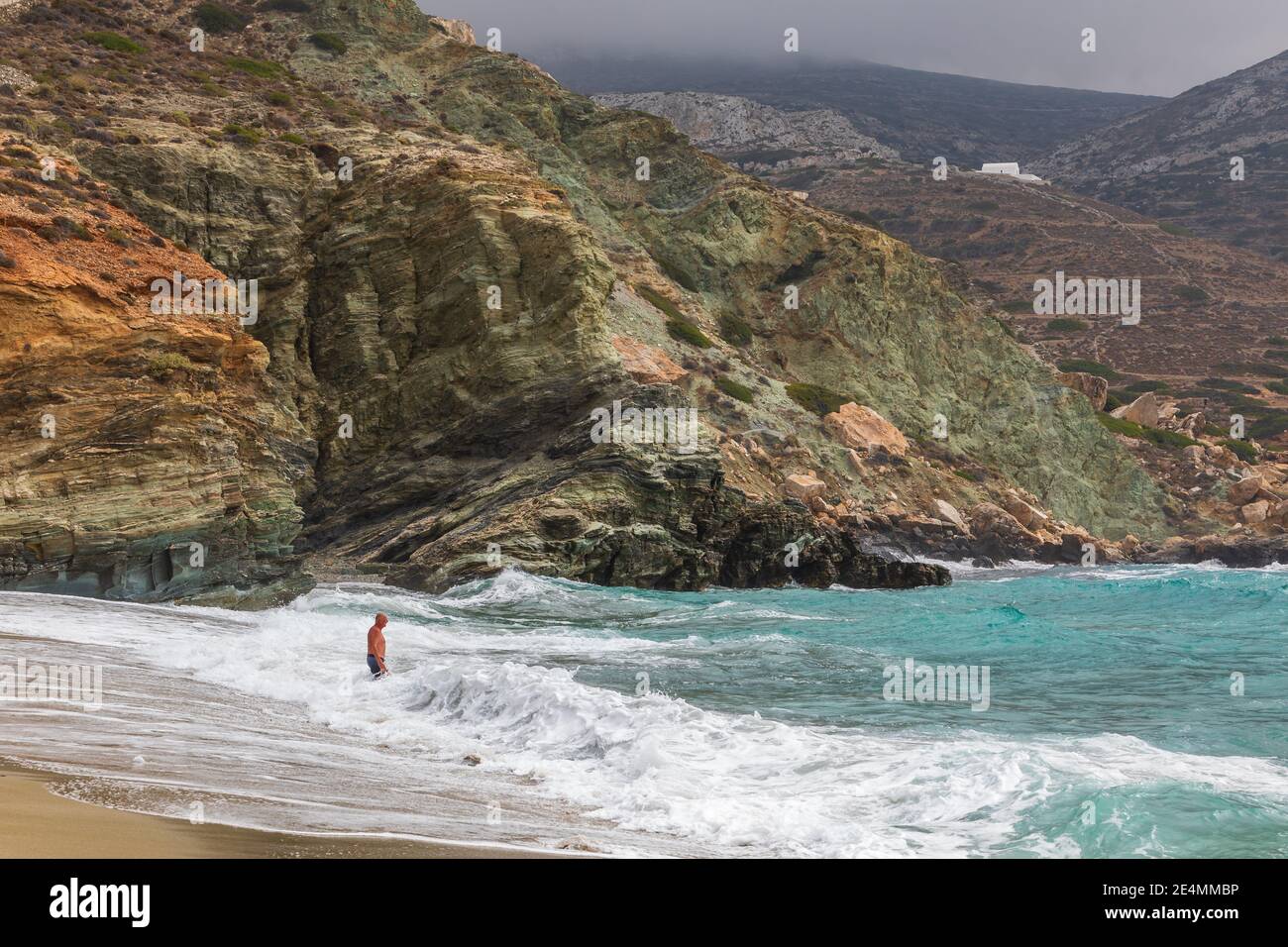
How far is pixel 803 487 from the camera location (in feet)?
137

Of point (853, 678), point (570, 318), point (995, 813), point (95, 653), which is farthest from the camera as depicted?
point (570, 318)

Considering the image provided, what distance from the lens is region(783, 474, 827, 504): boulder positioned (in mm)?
41688

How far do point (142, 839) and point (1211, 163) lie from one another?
197633mm

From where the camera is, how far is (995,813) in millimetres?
8633

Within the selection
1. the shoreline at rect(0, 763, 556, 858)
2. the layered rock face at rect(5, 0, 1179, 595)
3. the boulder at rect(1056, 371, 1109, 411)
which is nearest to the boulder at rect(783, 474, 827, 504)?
the layered rock face at rect(5, 0, 1179, 595)

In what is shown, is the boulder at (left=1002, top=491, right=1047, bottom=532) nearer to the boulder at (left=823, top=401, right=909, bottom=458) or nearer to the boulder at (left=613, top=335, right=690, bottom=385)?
the boulder at (left=823, top=401, right=909, bottom=458)

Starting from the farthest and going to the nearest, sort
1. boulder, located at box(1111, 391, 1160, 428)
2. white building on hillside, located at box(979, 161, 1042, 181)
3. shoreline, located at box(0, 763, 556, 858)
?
white building on hillside, located at box(979, 161, 1042, 181), boulder, located at box(1111, 391, 1160, 428), shoreline, located at box(0, 763, 556, 858)

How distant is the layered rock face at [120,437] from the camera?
2125cm

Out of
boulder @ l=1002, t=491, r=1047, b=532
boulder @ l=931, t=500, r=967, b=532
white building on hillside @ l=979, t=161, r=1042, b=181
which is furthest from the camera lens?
white building on hillside @ l=979, t=161, r=1042, b=181

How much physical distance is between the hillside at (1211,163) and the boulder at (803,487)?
12702cm

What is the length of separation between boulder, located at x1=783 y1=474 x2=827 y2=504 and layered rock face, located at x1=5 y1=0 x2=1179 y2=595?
1.07 ft

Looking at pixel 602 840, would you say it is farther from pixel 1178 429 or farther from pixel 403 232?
pixel 1178 429
